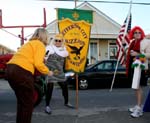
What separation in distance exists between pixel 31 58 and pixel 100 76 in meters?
11.8

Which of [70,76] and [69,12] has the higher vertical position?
[69,12]

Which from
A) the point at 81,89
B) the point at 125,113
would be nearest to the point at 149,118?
the point at 125,113

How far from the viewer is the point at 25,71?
5.84m

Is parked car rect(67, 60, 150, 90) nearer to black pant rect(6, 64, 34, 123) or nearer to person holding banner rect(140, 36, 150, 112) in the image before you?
person holding banner rect(140, 36, 150, 112)

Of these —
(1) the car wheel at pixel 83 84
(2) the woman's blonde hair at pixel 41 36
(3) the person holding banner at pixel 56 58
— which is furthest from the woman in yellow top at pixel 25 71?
(1) the car wheel at pixel 83 84

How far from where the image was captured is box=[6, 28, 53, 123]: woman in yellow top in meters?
5.79

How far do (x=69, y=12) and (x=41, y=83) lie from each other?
246cm

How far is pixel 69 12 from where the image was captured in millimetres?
8625

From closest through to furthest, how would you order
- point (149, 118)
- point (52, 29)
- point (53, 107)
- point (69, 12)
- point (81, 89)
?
point (149, 118)
point (69, 12)
point (53, 107)
point (81, 89)
point (52, 29)

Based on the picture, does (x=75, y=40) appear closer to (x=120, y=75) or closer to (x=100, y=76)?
(x=100, y=76)

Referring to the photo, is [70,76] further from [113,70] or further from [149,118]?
[149,118]

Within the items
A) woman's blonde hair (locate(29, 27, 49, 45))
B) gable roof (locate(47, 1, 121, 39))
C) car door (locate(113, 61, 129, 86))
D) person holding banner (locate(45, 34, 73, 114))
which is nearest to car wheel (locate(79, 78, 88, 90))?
car door (locate(113, 61, 129, 86))

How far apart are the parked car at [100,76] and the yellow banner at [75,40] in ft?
27.1

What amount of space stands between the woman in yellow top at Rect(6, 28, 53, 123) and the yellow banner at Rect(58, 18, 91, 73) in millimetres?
2693
